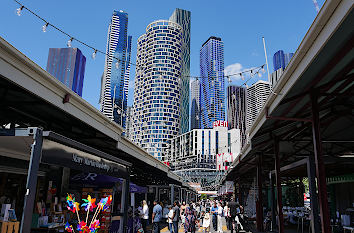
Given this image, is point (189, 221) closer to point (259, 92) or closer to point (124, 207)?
point (124, 207)

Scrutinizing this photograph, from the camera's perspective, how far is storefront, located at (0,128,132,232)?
475cm

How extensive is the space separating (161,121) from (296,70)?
6336 inches

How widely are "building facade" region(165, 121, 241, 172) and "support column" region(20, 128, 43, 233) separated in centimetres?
14960

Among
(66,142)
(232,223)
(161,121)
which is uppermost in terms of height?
(161,121)

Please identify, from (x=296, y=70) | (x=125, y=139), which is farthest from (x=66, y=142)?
(x=125, y=139)

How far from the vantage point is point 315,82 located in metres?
7.77

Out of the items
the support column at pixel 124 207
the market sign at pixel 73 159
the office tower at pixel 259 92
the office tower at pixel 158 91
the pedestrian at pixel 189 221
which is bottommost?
the pedestrian at pixel 189 221

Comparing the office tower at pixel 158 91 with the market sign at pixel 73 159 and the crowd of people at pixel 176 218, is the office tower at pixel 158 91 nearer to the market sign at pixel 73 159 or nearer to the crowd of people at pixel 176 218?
the crowd of people at pixel 176 218

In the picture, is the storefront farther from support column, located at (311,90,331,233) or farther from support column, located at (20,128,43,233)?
support column, located at (311,90,331,233)

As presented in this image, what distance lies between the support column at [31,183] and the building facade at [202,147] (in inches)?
5890

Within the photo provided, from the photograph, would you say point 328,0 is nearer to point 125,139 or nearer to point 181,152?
point 125,139

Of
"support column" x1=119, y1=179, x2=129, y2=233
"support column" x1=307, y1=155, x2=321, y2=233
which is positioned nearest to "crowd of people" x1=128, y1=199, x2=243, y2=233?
"support column" x1=119, y1=179, x2=129, y2=233

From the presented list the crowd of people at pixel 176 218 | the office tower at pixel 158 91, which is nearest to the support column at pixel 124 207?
the crowd of people at pixel 176 218

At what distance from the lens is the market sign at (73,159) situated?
16.6 ft
